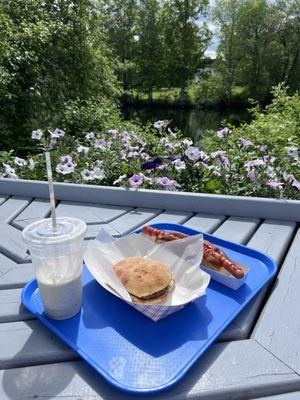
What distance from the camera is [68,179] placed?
92.1 inches

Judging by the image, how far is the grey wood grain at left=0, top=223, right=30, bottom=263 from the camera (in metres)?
1.29

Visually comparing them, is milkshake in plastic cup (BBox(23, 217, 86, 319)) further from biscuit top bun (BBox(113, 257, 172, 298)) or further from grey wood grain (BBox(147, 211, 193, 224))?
grey wood grain (BBox(147, 211, 193, 224))

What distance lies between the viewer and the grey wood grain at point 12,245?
1.29 metres

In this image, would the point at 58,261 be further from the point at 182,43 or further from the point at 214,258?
the point at 182,43

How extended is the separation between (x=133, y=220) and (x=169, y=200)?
0.23 metres

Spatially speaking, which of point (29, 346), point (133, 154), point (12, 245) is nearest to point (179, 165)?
point (133, 154)

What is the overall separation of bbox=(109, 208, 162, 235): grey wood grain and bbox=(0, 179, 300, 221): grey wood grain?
59 millimetres

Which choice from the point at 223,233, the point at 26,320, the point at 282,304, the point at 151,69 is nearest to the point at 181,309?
the point at 282,304

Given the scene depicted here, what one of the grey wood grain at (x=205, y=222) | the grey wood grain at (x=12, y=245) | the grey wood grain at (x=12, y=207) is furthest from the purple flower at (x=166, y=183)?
the grey wood grain at (x=12, y=245)

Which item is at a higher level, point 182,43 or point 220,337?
point 182,43

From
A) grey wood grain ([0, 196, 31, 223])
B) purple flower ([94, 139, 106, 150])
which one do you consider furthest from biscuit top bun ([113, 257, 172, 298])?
purple flower ([94, 139, 106, 150])

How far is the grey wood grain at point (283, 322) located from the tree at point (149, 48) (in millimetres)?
24947

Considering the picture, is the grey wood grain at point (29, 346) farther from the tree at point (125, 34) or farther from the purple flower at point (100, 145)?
the tree at point (125, 34)

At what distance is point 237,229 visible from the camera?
5.05 ft
